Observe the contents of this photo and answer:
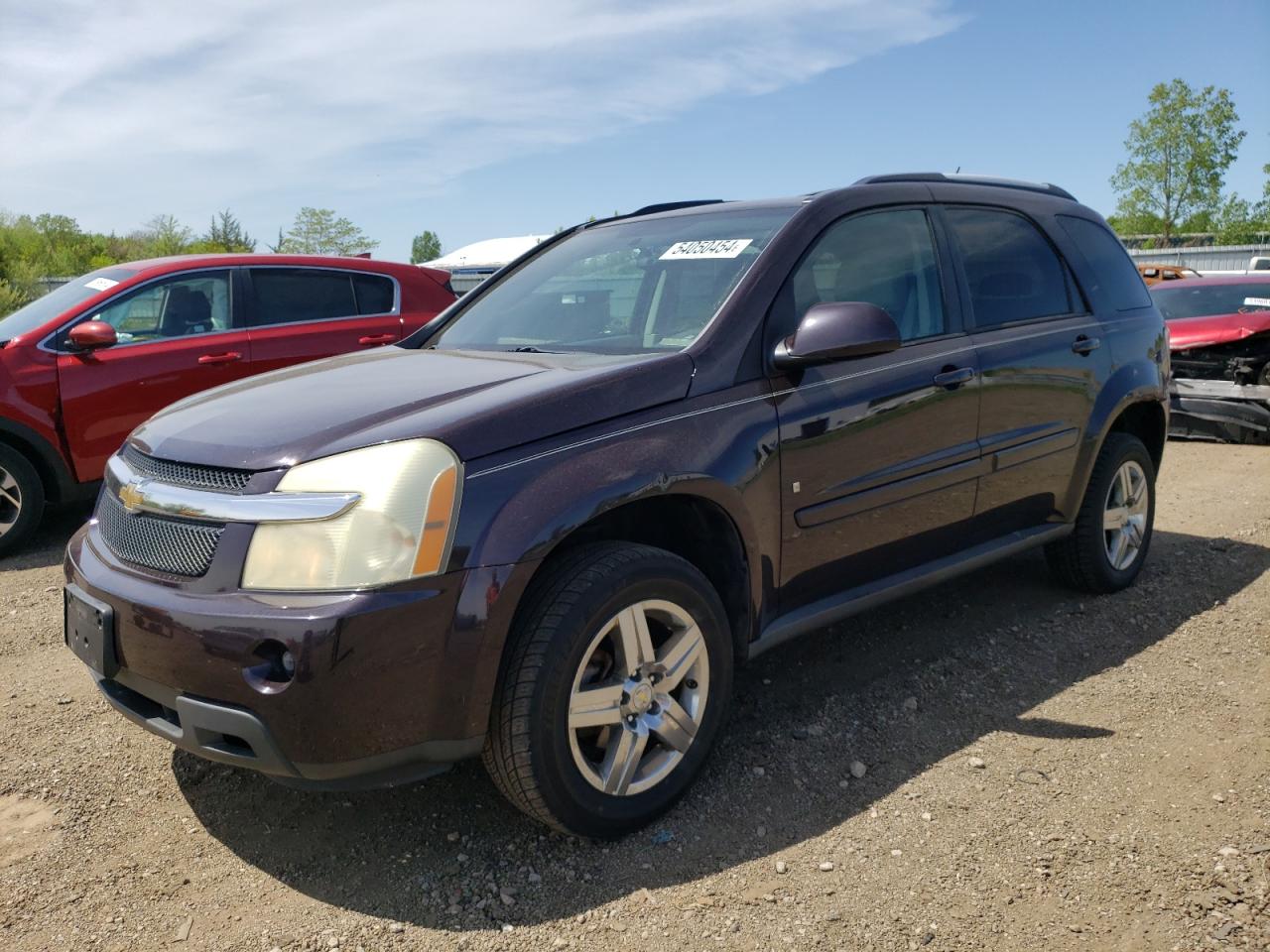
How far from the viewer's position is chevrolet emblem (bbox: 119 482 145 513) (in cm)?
273

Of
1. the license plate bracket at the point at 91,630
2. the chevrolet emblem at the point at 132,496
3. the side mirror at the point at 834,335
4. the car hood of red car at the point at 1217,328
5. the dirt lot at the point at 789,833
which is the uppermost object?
the side mirror at the point at 834,335

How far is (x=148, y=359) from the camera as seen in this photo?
6262 millimetres

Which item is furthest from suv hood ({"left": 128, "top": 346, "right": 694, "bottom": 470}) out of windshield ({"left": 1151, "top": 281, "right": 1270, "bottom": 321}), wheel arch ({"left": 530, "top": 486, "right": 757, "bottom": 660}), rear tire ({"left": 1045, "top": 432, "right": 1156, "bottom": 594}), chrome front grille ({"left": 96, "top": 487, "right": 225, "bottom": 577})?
windshield ({"left": 1151, "top": 281, "right": 1270, "bottom": 321})

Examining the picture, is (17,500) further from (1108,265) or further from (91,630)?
(1108,265)

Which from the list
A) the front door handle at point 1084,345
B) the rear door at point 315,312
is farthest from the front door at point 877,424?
the rear door at point 315,312

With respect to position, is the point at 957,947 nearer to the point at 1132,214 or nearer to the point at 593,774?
the point at 593,774

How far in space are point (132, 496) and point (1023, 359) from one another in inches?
124

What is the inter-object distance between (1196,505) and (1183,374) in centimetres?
430

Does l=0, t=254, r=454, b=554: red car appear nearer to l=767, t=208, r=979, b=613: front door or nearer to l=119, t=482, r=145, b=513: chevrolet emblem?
l=119, t=482, r=145, b=513: chevrolet emblem

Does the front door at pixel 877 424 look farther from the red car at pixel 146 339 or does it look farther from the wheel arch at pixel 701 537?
the red car at pixel 146 339

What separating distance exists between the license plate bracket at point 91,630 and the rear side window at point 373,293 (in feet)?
15.0

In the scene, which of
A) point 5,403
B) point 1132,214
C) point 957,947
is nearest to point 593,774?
point 957,947

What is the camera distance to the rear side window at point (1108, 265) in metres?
4.61

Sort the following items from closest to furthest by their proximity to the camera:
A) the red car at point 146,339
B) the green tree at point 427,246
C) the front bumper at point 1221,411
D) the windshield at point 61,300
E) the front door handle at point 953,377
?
the front door handle at point 953,377, the red car at point 146,339, the windshield at point 61,300, the front bumper at point 1221,411, the green tree at point 427,246
